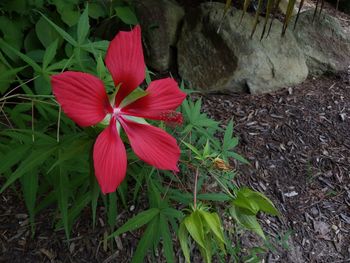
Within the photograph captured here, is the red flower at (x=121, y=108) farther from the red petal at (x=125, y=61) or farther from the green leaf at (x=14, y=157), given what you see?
the green leaf at (x=14, y=157)

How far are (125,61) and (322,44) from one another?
225 cm

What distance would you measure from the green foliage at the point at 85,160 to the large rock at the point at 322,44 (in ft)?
3.14

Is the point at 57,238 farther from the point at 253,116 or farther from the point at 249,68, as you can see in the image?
the point at 249,68

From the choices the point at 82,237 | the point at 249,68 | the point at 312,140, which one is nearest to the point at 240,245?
the point at 82,237

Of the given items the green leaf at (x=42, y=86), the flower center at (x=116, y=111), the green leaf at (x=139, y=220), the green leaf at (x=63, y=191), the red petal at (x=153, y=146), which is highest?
the flower center at (x=116, y=111)

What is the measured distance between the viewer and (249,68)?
8.26 ft

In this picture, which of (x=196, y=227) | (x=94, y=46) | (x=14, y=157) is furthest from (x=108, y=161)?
(x=94, y=46)

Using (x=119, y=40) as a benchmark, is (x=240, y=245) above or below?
below

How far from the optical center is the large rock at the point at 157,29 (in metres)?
2.49

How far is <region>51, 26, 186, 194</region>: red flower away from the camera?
Result: 743mm

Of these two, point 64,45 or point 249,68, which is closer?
point 64,45

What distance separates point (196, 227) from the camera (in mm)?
1008

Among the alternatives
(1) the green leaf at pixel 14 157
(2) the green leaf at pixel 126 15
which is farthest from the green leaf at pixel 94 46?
(2) the green leaf at pixel 126 15

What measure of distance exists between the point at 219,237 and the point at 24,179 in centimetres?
60
